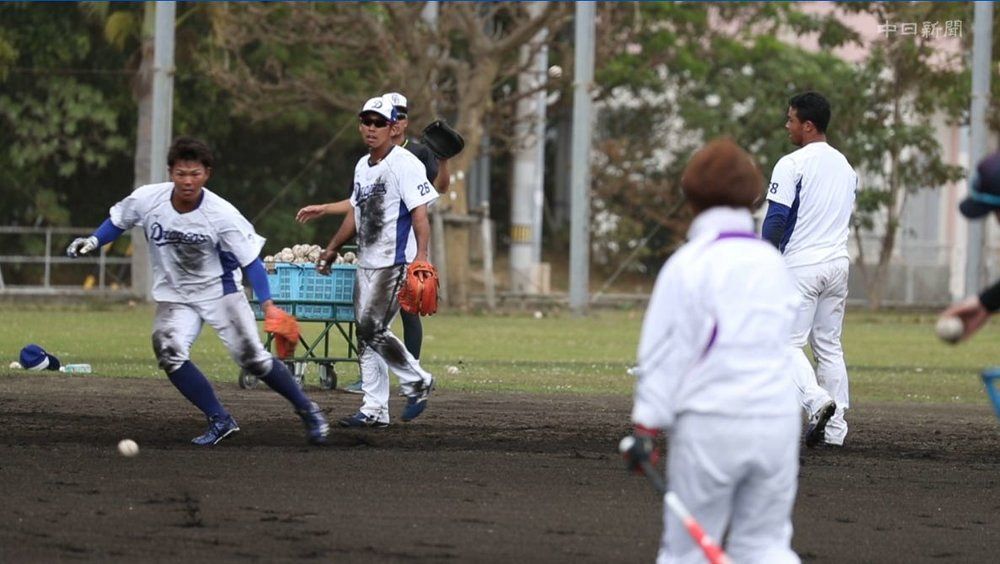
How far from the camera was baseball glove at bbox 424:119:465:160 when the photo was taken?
14.8 meters

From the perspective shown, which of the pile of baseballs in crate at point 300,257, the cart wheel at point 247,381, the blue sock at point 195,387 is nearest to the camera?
the blue sock at point 195,387

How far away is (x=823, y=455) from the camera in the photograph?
471 inches

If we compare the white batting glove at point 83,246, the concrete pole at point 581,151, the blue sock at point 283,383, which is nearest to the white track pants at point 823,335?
the blue sock at point 283,383

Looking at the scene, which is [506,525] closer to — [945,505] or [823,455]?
[945,505]

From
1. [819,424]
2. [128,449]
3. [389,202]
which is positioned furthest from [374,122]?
[819,424]

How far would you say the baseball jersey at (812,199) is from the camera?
11.8m

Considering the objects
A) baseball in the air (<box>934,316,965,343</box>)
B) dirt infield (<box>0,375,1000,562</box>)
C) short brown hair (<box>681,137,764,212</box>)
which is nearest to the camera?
short brown hair (<box>681,137,764,212</box>)

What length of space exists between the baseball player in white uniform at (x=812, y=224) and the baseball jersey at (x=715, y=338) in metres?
5.78

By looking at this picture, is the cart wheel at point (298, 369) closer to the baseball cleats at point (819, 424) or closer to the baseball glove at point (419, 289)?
the baseball glove at point (419, 289)

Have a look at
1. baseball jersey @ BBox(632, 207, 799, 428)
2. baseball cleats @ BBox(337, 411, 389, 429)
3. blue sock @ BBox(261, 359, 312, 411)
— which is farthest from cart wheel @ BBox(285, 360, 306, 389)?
baseball jersey @ BBox(632, 207, 799, 428)

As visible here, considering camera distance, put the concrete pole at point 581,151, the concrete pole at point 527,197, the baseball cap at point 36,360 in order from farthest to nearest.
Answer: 1. the concrete pole at point 527,197
2. the concrete pole at point 581,151
3. the baseball cap at point 36,360

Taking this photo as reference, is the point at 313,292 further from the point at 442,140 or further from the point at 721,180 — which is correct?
the point at 721,180

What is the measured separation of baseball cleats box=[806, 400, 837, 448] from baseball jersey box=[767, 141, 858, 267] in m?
0.93

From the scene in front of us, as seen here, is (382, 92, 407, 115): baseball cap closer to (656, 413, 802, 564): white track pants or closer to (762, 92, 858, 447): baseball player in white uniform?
(762, 92, 858, 447): baseball player in white uniform
